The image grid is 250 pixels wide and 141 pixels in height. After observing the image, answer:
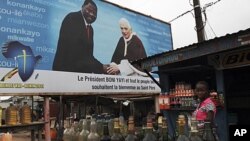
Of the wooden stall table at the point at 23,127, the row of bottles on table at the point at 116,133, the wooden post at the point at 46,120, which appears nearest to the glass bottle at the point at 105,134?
the row of bottles on table at the point at 116,133

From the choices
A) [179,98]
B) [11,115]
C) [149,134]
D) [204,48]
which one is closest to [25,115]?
[11,115]

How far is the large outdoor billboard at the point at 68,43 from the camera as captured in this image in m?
7.84

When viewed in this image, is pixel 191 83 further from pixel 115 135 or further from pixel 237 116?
pixel 115 135

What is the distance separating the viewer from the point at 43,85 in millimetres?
8289

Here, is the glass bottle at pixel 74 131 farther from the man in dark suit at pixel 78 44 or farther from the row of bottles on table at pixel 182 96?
the man in dark suit at pixel 78 44

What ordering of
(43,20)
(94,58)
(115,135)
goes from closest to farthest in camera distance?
(115,135) < (43,20) < (94,58)

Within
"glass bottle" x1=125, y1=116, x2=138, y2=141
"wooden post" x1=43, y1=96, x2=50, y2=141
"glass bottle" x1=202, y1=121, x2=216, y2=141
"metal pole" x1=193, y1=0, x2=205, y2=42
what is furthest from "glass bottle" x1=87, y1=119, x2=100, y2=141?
"metal pole" x1=193, y1=0, x2=205, y2=42

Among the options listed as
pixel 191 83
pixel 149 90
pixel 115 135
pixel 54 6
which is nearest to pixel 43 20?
pixel 54 6

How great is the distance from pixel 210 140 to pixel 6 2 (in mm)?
6838

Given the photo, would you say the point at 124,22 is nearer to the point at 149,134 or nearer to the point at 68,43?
the point at 68,43

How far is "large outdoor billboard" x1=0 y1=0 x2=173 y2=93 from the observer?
7.84m

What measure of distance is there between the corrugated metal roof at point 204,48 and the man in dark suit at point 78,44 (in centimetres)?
342

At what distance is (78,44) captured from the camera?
9.70 meters

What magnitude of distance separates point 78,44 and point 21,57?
6.95 ft
